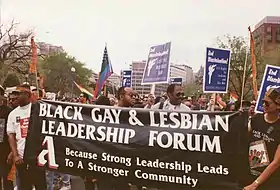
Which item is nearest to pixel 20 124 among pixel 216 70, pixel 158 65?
pixel 158 65

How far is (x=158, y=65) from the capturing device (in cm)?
956

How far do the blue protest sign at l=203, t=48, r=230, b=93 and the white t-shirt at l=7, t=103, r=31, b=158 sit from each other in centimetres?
A: 413

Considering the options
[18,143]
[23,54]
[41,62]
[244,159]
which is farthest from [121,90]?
[41,62]

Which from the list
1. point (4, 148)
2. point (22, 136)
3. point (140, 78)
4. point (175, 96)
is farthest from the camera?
point (140, 78)

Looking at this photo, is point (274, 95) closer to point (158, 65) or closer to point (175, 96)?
point (175, 96)

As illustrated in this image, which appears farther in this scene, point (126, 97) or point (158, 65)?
point (158, 65)

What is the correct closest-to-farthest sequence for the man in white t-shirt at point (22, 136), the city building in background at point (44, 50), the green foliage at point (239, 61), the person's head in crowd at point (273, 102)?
1. the person's head in crowd at point (273, 102)
2. the man in white t-shirt at point (22, 136)
3. the green foliage at point (239, 61)
4. the city building in background at point (44, 50)

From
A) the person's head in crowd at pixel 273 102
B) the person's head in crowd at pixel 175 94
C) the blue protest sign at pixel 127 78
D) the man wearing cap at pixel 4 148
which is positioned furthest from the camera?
the blue protest sign at pixel 127 78

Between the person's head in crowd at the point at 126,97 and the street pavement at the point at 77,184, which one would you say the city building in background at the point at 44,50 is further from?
the person's head in crowd at the point at 126,97

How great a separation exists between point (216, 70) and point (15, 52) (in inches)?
1972

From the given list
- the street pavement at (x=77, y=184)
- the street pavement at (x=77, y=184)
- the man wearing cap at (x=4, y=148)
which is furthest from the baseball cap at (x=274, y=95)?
the street pavement at (x=77, y=184)

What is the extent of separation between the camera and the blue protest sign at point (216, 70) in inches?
365

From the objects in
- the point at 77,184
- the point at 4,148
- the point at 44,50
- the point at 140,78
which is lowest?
the point at 77,184

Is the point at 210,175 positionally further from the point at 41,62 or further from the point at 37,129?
the point at 41,62
